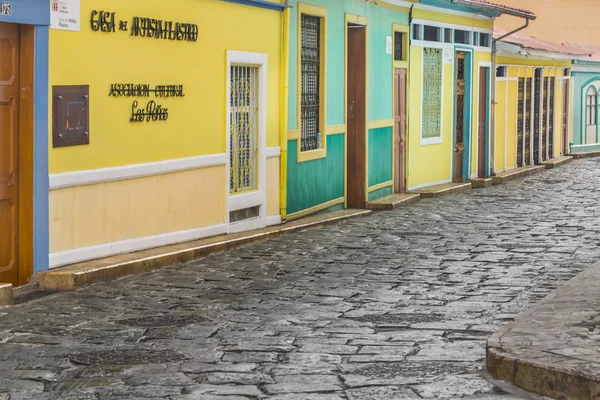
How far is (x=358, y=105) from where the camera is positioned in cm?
1878

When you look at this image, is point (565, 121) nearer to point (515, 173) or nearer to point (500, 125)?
point (500, 125)

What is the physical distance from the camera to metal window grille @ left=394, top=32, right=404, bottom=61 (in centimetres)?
2067

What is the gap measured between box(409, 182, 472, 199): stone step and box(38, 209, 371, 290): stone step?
22.7 feet

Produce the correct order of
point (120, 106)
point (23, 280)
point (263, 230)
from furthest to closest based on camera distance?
1. point (263, 230)
2. point (120, 106)
3. point (23, 280)

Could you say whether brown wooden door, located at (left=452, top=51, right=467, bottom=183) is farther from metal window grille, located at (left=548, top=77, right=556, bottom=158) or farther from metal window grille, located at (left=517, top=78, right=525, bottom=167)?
metal window grille, located at (left=548, top=77, right=556, bottom=158)

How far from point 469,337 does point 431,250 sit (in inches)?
204

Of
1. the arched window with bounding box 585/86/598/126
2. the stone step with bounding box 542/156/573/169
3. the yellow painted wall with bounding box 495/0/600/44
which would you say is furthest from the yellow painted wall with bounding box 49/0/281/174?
the yellow painted wall with bounding box 495/0/600/44

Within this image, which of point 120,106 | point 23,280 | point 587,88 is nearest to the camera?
point 23,280

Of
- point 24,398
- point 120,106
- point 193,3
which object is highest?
point 193,3

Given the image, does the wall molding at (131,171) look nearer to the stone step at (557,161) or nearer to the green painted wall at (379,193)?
the green painted wall at (379,193)

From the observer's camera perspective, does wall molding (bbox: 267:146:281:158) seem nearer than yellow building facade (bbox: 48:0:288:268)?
No

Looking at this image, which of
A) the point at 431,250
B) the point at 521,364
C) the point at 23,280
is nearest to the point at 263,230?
the point at 431,250

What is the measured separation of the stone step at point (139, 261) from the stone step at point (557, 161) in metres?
18.3

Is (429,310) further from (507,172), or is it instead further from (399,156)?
(507,172)
